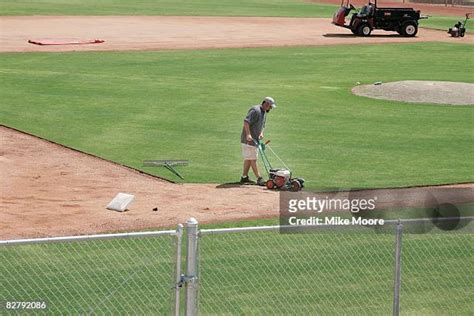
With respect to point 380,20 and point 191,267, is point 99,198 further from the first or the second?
point 380,20

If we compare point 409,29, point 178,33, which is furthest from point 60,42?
point 409,29

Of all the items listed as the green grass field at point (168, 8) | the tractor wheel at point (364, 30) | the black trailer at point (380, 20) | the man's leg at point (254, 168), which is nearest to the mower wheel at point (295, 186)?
the man's leg at point (254, 168)

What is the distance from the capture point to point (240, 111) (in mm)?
33469

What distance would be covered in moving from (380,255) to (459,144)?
1186cm

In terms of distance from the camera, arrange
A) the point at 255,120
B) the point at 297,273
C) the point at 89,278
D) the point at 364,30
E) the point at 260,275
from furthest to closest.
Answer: the point at 364,30 → the point at 255,120 → the point at 297,273 → the point at 260,275 → the point at 89,278

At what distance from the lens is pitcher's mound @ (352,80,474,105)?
3647 cm

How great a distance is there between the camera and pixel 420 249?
1770 cm

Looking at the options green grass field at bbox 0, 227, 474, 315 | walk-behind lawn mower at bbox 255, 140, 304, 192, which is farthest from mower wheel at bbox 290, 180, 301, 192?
green grass field at bbox 0, 227, 474, 315

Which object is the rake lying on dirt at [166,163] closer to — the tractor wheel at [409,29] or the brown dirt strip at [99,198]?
the brown dirt strip at [99,198]

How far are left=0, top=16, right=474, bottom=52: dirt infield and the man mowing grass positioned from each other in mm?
26698

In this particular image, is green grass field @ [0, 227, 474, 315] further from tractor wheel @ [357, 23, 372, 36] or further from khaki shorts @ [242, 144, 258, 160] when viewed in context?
tractor wheel @ [357, 23, 372, 36]

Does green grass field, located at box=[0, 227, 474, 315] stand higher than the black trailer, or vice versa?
green grass field, located at box=[0, 227, 474, 315]

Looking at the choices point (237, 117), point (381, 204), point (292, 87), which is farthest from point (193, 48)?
point (381, 204)

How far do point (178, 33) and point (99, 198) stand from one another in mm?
36013
